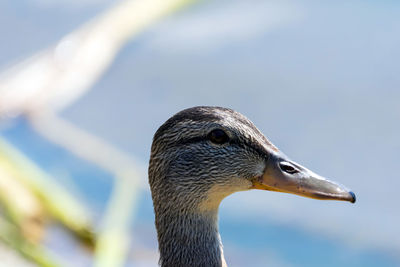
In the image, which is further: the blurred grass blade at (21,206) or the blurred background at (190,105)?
the blurred background at (190,105)

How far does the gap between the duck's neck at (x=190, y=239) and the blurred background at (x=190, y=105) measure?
1.02 metres

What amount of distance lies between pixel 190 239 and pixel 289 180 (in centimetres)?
42

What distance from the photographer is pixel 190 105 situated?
5.75 m

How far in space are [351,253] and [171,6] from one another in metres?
2.31

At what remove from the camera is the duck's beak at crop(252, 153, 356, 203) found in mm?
2967

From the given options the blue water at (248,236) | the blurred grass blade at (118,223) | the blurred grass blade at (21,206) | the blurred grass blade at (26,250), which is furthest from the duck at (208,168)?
the blue water at (248,236)

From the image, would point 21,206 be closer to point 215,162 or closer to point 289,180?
point 215,162

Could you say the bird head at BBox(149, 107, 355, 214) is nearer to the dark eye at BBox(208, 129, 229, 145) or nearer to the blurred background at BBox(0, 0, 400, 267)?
the dark eye at BBox(208, 129, 229, 145)

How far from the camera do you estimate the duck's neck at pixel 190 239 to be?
10.1 feet

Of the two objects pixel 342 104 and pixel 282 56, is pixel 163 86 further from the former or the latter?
pixel 342 104

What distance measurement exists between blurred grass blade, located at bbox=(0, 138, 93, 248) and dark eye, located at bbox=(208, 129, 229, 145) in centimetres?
164

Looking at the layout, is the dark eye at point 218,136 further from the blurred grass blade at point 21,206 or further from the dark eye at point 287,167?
the blurred grass blade at point 21,206

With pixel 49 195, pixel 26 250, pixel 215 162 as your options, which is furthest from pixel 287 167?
pixel 49 195

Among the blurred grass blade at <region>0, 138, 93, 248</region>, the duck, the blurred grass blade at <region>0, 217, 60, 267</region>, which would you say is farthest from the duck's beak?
the blurred grass blade at <region>0, 138, 93, 248</region>
